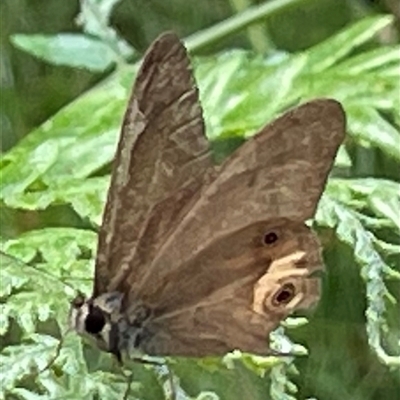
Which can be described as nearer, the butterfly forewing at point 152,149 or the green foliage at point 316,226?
the butterfly forewing at point 152,149

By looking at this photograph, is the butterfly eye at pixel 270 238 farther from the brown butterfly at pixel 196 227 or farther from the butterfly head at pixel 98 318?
the butterfly head at pixel 98 318

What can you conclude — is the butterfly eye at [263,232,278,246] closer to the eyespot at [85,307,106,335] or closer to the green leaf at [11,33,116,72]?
the eyespot at [85,307,106,335]

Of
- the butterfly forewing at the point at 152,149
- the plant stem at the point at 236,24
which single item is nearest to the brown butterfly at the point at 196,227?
the butterfly forewing at the point at 152,149

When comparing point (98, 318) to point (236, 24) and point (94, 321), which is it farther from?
point (236, 24)

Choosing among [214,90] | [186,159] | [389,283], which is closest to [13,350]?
[186,159]

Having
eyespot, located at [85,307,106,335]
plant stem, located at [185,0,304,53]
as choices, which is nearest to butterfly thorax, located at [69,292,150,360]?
eyespot, located at [85,307,106,335]

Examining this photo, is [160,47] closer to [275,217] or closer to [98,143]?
[275,217]

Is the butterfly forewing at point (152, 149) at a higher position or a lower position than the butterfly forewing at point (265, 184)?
higher

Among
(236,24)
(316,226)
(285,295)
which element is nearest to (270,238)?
(285,295)
